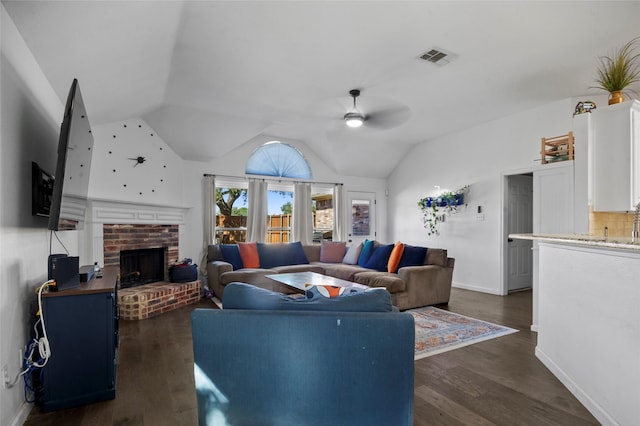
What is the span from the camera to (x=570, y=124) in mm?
4625

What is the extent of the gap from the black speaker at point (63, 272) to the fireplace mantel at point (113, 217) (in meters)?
2.19

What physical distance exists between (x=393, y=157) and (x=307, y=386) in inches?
255

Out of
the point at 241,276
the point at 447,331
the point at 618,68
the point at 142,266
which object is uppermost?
the point at 618,68

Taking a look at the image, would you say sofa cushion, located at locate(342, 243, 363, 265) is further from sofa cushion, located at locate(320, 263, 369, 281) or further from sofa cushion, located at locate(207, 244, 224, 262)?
sofa cushion, located at locate(207, 244, 224, 262)

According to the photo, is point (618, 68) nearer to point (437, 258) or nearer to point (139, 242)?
point (437, 258)

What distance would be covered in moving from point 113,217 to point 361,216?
491cm

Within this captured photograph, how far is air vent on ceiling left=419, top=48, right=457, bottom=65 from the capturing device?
3.40 meters

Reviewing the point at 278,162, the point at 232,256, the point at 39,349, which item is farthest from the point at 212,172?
the point at 39,349

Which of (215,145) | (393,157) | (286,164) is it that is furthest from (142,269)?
(393,157)

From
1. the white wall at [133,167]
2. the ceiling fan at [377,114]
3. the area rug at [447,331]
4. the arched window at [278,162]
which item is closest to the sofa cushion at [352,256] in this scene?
the area rug at [447,331]

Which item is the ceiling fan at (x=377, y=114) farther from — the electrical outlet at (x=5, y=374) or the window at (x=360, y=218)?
the electrical outlet at (x=5, y=374)

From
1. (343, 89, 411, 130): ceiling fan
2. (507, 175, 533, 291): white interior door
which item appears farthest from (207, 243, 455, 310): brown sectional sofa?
(343, 89, 411, 130): ceiling fan

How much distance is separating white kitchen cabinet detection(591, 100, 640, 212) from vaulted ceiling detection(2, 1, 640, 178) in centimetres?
68

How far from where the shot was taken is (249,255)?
5.59 metres
